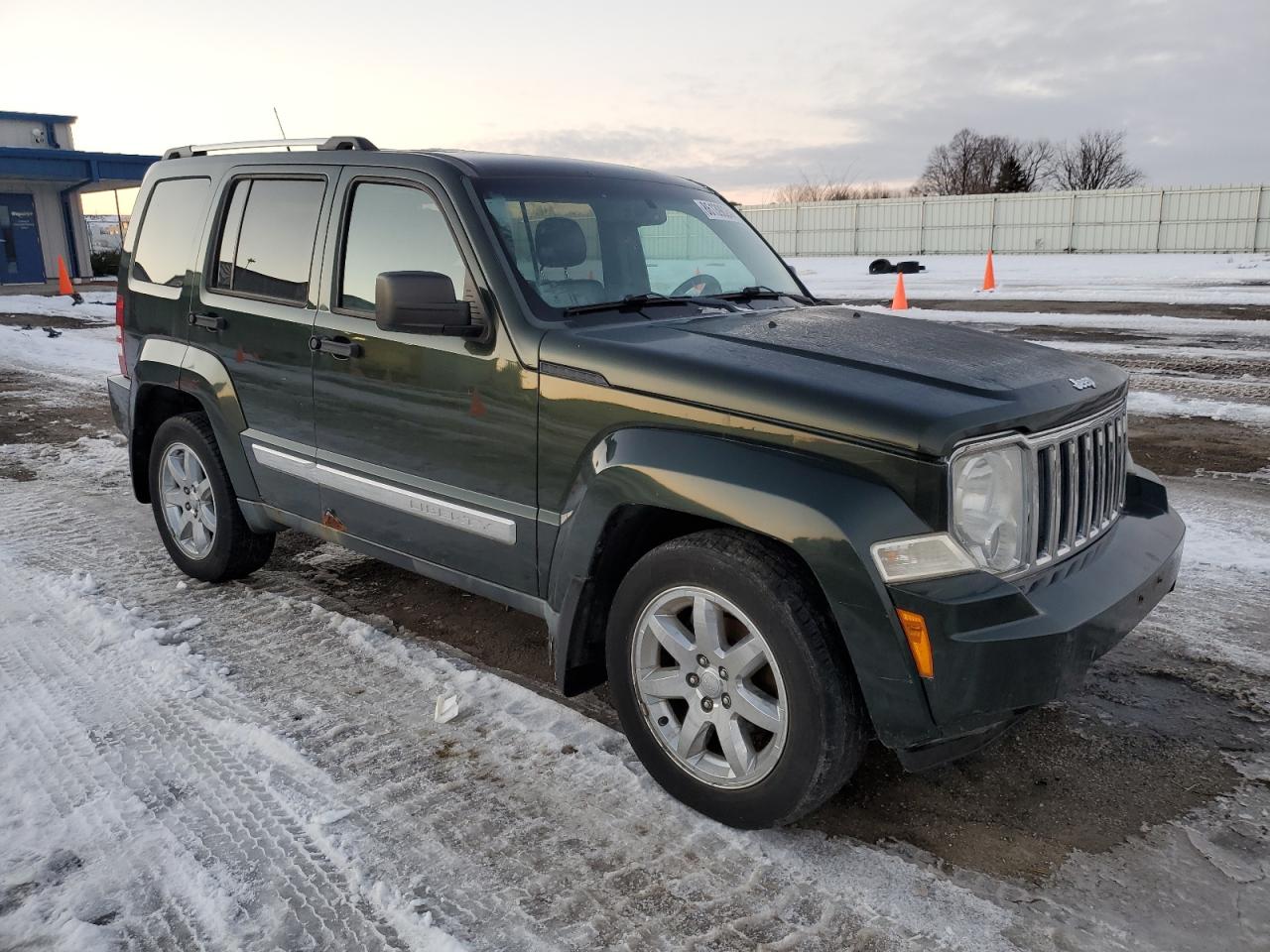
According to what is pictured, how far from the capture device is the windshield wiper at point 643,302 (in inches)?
139

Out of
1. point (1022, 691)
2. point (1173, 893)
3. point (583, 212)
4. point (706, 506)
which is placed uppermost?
point (583, 212)

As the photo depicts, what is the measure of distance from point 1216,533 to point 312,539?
5081mm

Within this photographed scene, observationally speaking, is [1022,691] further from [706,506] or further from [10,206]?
[10,206]

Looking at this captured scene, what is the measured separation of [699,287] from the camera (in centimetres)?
402

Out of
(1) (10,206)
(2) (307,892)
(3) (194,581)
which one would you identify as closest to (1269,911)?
(2) (307,892)

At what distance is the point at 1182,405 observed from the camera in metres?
8.61

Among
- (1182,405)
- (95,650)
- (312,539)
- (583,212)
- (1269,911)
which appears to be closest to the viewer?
(1269,911)

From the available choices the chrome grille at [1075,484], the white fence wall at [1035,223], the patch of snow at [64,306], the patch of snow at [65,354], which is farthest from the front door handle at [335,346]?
the white fence wall at [1035,223]

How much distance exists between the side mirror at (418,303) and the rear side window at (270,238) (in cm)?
100

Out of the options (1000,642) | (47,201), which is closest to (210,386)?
(1000,642)

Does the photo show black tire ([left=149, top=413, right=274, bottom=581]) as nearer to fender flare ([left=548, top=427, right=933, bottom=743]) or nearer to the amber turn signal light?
fender flare ([left=548, top=427, right=933, bottom=743])

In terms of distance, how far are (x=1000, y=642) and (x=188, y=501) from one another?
4127mm

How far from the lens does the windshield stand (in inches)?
141

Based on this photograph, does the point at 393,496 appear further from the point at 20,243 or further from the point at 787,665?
the point at 20,243
